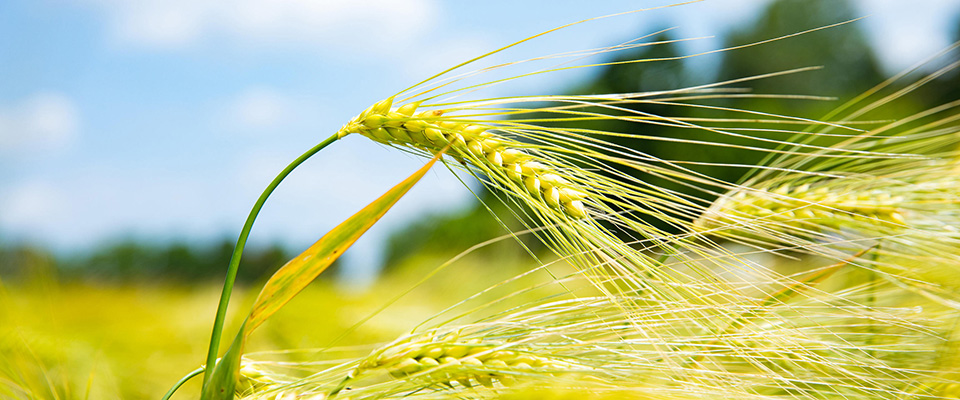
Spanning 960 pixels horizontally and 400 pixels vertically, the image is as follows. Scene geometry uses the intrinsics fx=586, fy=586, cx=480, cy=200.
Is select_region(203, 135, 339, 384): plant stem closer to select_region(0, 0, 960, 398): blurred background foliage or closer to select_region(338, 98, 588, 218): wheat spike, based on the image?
select_region(338, 98, 588, 218): wheat spike

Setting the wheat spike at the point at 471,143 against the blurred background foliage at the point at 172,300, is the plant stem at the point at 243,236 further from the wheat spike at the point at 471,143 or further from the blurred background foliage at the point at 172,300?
the blurred background foliage at the point at 172,300

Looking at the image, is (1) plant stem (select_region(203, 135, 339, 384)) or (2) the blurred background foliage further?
(2) the blurred background foliage

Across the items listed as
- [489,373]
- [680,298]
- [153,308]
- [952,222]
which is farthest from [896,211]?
[153,308]

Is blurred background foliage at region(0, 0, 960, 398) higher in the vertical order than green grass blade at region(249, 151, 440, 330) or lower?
higher

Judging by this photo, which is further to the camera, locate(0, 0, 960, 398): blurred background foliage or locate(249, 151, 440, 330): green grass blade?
locate(0, 0, 960, 398): blurred background foliage

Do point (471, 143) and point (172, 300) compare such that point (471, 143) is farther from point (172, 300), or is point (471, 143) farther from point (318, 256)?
point (172, 300)

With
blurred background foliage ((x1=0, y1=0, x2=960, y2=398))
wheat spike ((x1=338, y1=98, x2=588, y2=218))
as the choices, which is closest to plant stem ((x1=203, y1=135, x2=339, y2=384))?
wheat spike ((x1=338, y1=98, x2=588, y2=218))

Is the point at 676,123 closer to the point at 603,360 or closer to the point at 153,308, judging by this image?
the point at 603,360

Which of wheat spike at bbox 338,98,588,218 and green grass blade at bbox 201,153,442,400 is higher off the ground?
wheat spike at bbox 338,98,588,218
